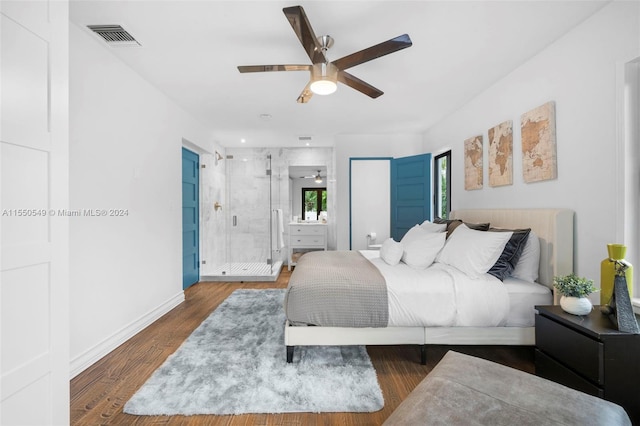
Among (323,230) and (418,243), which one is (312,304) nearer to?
(418,243)

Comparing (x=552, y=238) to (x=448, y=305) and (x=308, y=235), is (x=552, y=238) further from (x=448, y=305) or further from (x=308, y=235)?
(x=308, y=235)

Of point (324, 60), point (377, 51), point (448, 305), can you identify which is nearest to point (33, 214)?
point (324, 60)

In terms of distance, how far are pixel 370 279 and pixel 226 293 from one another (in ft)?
8.44

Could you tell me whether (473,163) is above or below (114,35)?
below

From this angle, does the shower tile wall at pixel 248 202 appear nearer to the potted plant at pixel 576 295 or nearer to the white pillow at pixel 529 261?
the white pillow at pixel 529 261

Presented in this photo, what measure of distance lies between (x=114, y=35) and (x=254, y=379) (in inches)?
106

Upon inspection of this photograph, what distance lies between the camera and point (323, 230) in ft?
19.2

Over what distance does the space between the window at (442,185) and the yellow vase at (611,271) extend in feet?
9.02

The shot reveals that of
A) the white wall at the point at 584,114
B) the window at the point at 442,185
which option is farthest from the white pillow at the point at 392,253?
the window at the point at 442,185

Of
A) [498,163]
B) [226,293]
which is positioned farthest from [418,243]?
[226,293]

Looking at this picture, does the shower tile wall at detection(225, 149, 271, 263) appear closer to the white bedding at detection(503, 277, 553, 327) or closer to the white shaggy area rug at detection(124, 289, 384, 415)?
the white shaggy area rug at detection(124, 289, 384, 415)

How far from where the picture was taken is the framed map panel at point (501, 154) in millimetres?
2792

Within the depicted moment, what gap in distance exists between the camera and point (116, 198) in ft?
8.28

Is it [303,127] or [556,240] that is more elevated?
[303,127]
